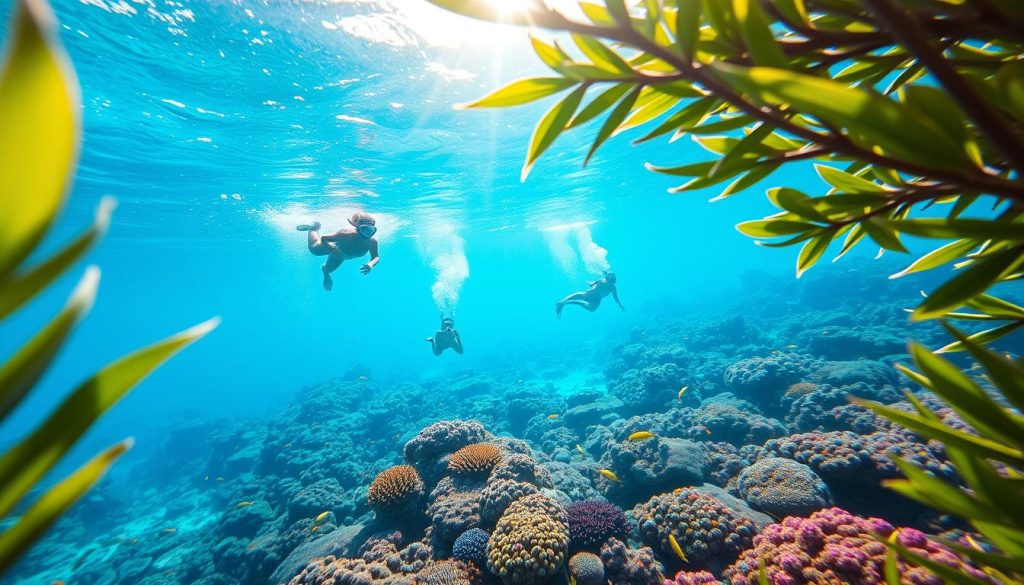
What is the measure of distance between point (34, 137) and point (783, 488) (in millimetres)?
7808

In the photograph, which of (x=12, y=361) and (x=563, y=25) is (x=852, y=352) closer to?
(x=563, y=25)

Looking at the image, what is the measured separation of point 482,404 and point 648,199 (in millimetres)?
30103

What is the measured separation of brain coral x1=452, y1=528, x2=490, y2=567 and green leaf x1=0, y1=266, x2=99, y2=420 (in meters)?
5.75

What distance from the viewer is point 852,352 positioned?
49.7ft

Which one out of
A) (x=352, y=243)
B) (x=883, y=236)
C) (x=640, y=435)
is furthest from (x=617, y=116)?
(x=352, y=243)

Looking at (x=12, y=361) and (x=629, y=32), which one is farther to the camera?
(x=629, y=32)

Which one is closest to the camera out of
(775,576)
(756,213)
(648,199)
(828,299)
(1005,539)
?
(1005,539)

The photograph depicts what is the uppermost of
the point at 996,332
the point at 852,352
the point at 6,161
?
the point at 6,161

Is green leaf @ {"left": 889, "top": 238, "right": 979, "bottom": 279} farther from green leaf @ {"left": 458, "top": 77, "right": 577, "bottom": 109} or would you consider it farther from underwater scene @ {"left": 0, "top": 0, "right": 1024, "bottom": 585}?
green leaf @ {"left": 458, "top": 77, "right": 577, "bottom": 109}

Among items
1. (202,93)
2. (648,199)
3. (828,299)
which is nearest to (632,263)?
(648,199)

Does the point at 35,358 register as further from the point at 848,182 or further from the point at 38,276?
the point at 848,182

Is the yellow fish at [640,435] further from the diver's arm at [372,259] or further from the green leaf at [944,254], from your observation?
the diver's arm at [372,259]

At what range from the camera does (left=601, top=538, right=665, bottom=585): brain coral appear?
537cm

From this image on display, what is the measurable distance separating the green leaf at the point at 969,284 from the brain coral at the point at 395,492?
278 inches
